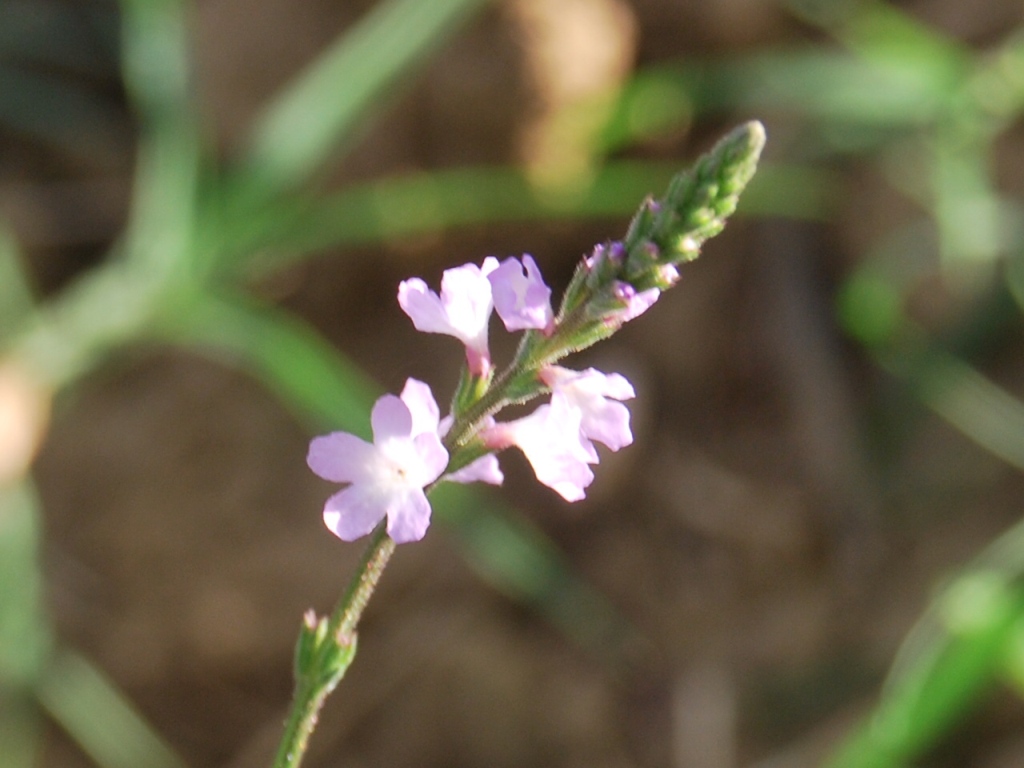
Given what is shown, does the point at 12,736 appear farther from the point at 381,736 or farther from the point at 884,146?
the point at 884,146

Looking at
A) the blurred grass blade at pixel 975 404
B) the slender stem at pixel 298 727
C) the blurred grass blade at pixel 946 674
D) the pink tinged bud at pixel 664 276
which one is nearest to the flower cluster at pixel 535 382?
the pink tinged bud at pixel 664 276

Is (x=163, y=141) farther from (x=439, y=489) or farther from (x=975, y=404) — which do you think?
(x=975, y=404)

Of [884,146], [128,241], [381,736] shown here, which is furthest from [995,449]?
[128,241]

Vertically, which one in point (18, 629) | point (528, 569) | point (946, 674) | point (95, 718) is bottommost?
point (946, 674)

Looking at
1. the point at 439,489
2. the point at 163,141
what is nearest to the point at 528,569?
the point at 439,489

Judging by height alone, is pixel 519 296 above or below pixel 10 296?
below

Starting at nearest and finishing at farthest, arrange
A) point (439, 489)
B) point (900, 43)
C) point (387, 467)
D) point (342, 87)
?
point (387, 467) → point (439, 489) → point (342, 87) → point (900, 43)

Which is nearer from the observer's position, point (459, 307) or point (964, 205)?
point (459, 307)
